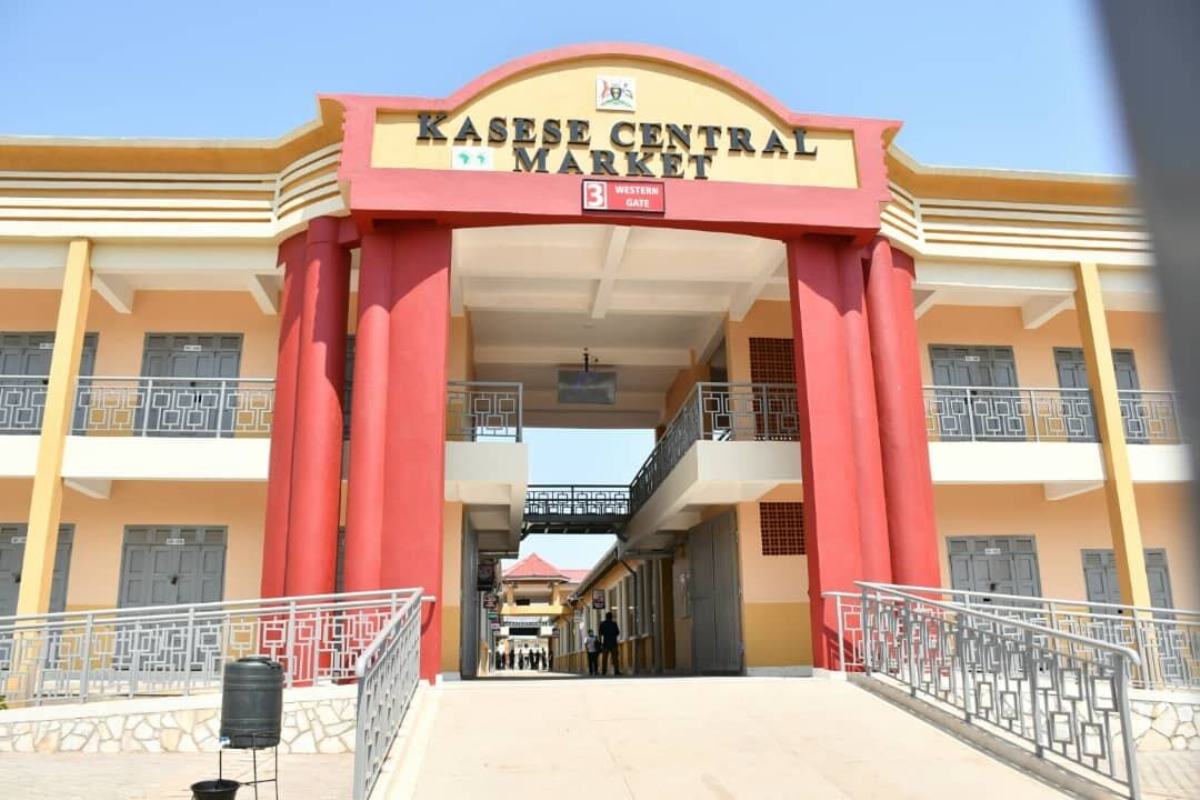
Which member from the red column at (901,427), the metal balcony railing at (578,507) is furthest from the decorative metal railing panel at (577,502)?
the red column at (901,427)

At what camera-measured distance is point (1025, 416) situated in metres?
16.1

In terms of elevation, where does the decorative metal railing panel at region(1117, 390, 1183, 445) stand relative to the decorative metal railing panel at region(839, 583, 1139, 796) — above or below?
above

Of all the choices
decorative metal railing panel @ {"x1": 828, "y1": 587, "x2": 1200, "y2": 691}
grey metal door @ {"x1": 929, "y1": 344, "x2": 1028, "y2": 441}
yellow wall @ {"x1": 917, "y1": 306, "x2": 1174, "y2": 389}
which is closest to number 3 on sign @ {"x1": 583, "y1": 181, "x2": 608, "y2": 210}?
decorative metal railing panel @ {"x1": 828, "y1": 587, "x2": 1200, "y2": 691}

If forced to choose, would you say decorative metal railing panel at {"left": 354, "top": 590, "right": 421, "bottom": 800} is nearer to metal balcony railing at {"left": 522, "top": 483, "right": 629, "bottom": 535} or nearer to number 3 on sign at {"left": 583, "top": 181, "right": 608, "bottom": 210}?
number 3 on sign at {"left": 583, "top": 181, "right": 608, "bottom": 210}

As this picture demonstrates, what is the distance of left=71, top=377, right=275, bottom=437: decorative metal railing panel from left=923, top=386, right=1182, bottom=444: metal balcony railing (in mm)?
10512

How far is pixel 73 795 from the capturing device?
728 cm

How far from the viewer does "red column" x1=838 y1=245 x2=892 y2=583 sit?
472 inches

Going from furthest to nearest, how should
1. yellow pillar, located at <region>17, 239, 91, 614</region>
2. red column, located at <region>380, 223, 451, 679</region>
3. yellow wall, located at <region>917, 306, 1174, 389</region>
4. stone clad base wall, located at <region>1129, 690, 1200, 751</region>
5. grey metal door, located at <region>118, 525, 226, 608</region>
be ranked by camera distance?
1. yellow wall, located at <region>917, 306, 1174, 389</region>
2. grey metal door, located at <region>118, 525, 226, 608</region>
3. yellow pillar, located at <region>17, 239, 91, 614</region>
4. red column, located at <region>380, 223, 451, 679</region>
5. stone clad base wall, located at <region>1129, 690, 1200, 751</region>

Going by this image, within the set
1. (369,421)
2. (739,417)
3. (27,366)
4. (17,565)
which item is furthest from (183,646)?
(739,417)

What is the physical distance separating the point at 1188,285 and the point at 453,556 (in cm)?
1449

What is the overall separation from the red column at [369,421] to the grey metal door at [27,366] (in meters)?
5.79

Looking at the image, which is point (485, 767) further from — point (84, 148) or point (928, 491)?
point (84, 148)

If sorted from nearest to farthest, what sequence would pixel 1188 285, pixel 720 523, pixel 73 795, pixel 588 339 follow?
pixel 1188 285 < pixel 73 795 < pixel 720 523 < pixel 588 339

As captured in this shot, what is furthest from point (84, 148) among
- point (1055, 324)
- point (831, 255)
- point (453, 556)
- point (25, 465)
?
point (1055, 324)
